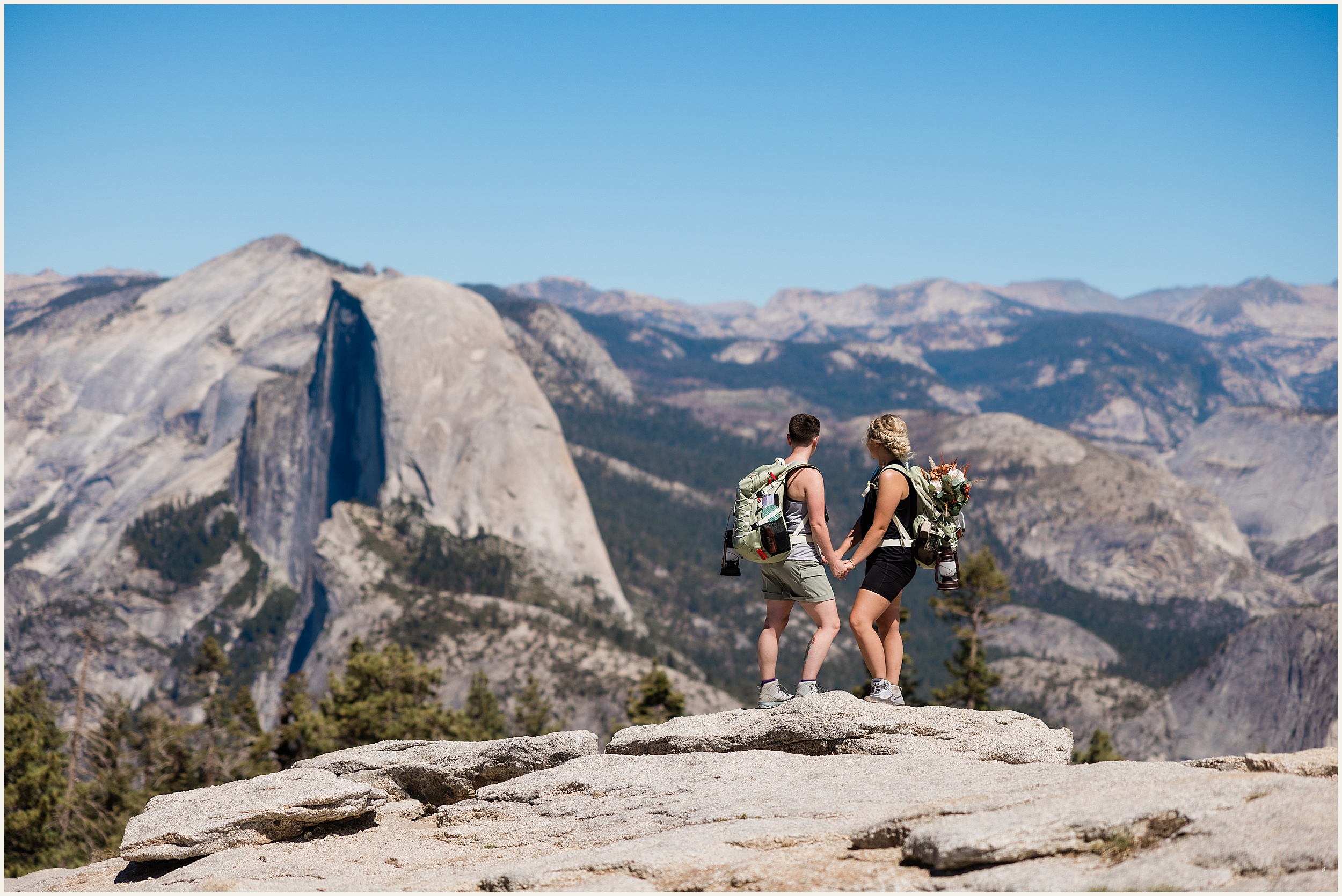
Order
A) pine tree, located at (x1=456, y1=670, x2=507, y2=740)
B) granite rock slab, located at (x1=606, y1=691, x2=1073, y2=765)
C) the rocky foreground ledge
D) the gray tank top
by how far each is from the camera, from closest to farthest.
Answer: the rocky foreground ledge, the gray tank top, granite rock slab, located at (x1=606, y1=691, x2=1073, y2=765), pine tree, located at (x1=456, y1=670, x2=507, y2=740)

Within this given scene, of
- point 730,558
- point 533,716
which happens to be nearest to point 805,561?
point 730,558

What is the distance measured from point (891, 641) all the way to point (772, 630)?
1.76 m

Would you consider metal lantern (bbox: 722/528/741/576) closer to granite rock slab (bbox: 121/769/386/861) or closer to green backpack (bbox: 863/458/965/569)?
green backpack (bbox: 863/458/965/569)

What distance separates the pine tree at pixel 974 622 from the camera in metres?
51.3

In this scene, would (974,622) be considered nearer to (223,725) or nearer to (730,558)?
(730,558)

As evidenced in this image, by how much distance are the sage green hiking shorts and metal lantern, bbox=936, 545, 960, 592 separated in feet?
4.89

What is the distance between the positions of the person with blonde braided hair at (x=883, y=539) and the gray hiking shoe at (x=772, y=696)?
5.58 ft

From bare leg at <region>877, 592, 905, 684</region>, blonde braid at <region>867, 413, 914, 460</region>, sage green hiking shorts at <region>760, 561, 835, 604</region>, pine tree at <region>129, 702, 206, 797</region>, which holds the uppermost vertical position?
blonde braid at <region>867, 413, 914, 460</region>

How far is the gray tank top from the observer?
14617 millimetres

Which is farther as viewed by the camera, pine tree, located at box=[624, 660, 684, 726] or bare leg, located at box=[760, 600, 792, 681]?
pine tree, located at box=[624, 660, 684, 726]

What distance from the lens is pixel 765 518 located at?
1452 cm

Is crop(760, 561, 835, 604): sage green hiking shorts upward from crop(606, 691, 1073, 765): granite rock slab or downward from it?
upward

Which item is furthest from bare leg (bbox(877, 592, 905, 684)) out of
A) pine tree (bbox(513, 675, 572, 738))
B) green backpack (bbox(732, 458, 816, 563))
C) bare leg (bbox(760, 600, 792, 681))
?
pine tree (bbox(513, 675, 572, 738))

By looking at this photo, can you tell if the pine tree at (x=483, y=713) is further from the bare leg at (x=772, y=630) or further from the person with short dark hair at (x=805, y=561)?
the person with short dark hair at (x=805, y=561)
